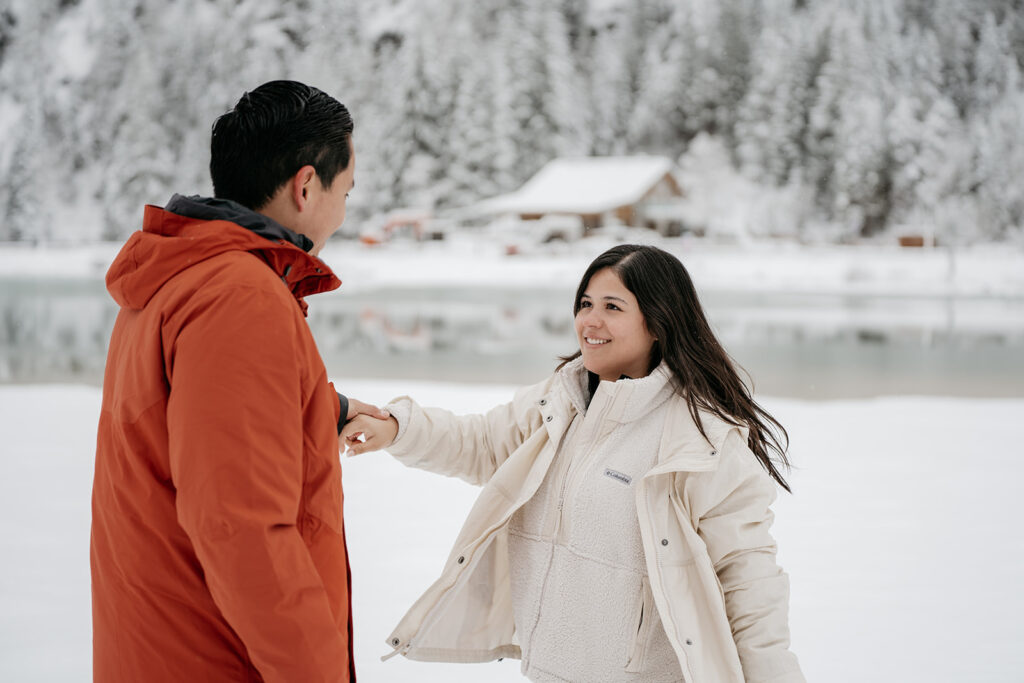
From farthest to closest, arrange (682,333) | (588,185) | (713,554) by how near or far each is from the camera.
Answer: (588,185) < (682,333) < (713,554)

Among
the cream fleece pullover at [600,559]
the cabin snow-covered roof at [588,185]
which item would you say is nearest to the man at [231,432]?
the cream fleece pullover at [600,559]

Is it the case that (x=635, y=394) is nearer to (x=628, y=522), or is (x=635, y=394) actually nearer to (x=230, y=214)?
(x=628, y=522)

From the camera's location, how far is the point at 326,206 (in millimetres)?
1084

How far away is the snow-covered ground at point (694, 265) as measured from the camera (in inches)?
418

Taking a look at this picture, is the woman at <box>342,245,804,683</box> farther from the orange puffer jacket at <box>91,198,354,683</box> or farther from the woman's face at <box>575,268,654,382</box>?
the orange puffer jacket at <box>91,198,354,683</box>

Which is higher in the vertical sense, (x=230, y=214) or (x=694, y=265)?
(x=230, y=214)

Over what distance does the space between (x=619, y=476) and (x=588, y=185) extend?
1077 centimetres

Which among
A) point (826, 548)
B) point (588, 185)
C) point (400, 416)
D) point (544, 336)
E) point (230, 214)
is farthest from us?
point (588, 185)

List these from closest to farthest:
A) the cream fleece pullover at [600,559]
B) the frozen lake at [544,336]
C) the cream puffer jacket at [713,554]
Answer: the cream puffer jacket at [713,554]
the cream fleece pullover at [600,559]
the frozen lake at [544,336]

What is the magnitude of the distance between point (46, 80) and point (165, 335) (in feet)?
43.4

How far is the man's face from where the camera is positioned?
1.07 metres

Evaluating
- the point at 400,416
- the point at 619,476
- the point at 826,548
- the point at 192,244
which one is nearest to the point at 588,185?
the point at 826,548

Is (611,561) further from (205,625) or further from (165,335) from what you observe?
(165,335)

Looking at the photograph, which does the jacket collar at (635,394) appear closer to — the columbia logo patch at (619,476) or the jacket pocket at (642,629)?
the columbia logo patch at (619,476)
